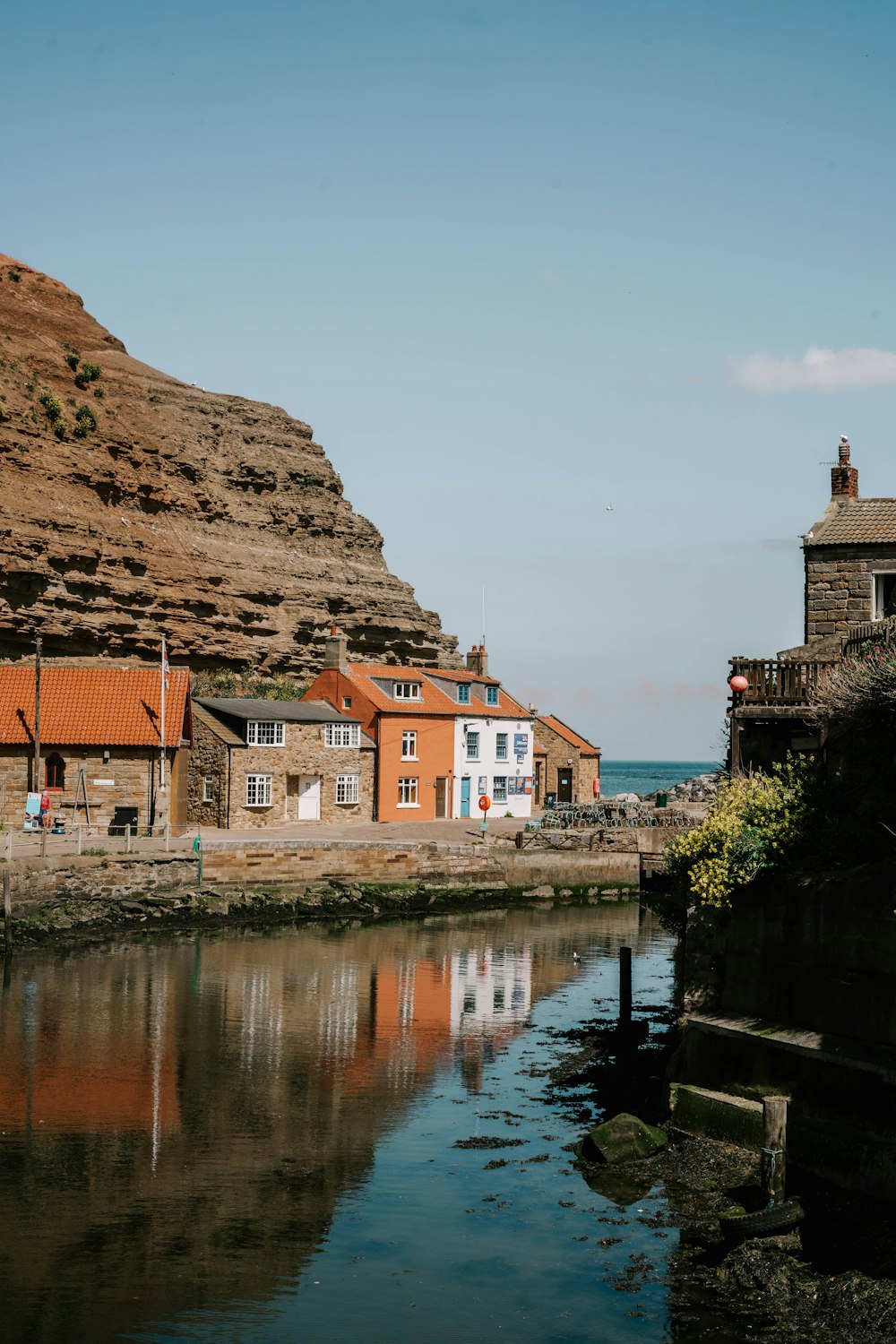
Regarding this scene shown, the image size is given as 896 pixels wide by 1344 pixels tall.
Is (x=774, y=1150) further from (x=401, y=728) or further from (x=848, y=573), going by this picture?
(x=401, y=728)

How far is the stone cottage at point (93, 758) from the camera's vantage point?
45500 mm

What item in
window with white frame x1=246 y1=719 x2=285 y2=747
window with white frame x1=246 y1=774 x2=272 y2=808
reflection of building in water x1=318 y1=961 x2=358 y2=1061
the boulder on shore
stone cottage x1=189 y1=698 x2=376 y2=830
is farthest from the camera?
window with white frame x1=246 y1=719 x2=285 y2=747

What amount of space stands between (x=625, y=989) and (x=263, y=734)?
27.0 m

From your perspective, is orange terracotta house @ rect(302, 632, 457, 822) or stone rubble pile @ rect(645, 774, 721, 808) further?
stone rubble pile @ rect(645, 774, 721, 808)

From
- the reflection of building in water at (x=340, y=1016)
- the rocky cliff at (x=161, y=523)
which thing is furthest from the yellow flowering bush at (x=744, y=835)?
the rocky cliff at (x=161, y=523)

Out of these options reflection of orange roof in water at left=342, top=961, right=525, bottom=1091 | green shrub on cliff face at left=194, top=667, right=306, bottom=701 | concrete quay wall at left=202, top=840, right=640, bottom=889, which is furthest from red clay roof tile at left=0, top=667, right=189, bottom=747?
green shrub on cliff face at left=194, top=667, right=306, bottom=701

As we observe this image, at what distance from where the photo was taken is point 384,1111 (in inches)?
A: 825

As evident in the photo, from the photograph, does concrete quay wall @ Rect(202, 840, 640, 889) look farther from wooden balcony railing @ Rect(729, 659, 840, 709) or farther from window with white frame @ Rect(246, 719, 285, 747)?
wooden balcony railing @ Rect(729, 659, 840, 709)

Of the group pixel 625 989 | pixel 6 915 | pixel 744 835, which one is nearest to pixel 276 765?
pixel 6 915

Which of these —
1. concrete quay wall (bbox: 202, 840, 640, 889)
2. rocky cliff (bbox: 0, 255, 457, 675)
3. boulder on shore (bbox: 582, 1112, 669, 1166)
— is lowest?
boulder on shore (bbox: 582, 1112, 669, 1166)

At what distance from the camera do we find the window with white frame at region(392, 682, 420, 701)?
191ft

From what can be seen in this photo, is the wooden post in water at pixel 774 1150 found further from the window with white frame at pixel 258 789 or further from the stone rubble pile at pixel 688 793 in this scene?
the stone rubble pile at pixel 688 793

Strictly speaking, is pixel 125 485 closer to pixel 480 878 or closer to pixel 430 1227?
pixel 480 878

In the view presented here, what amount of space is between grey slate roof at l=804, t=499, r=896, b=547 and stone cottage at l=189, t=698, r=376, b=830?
90.8 ft
